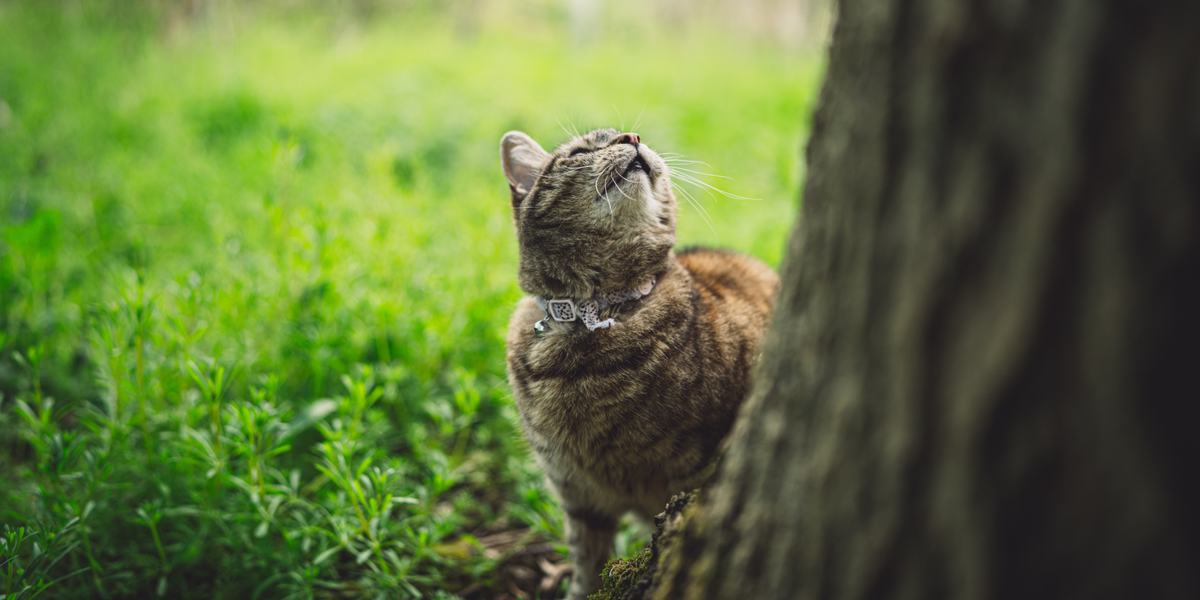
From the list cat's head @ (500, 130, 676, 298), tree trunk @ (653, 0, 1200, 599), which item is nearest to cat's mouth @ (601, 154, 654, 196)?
cat's head @ (500, 130, 676, 298)

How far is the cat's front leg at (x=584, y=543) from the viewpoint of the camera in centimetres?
240

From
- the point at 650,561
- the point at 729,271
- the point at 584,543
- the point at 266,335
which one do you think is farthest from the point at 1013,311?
the point at 266,335

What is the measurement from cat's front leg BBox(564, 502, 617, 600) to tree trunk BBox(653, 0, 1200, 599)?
1.39 metres

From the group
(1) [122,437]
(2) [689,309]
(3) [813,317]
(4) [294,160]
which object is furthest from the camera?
(4) [294,160]

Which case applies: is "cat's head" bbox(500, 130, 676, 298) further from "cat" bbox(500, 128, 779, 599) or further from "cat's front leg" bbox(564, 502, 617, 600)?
"cat's front leg" bbox(564, 502, 617, 600)

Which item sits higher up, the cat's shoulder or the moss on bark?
the cat's shoulder

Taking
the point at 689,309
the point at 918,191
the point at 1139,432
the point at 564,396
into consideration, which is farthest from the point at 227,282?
the point at 1139,432

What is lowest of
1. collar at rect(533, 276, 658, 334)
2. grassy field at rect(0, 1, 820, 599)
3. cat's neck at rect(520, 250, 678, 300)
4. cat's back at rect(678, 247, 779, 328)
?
grassy field at rect(0, 1, 820, 599)

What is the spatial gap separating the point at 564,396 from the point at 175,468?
1.35m

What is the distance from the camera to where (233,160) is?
573 cm

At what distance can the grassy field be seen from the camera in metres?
2.19

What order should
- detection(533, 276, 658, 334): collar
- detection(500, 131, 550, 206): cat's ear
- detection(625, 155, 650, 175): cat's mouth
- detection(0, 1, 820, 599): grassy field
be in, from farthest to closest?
detection(500, 131, 550, 206): cat's ear → detection(625, 155, 650, 175): cat's mouth → detection(533, 276, 658, 334): collar → detection(0, 1, 820, 599): grassy field

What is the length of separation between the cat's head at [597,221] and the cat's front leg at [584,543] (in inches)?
28.8

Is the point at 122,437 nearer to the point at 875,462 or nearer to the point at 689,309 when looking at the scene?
the point at 689,309
